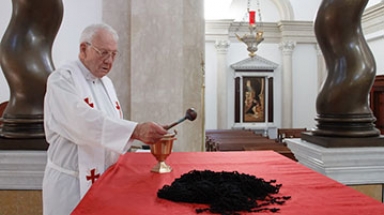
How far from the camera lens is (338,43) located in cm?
261

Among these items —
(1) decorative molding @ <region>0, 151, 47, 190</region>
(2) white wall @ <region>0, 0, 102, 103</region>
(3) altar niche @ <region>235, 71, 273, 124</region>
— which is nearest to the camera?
(1) decorative molding @ <region>0, 151, 47, 190</region>

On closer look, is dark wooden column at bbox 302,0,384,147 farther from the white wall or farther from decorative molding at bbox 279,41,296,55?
decorative molding at bbox 279,41,296,55

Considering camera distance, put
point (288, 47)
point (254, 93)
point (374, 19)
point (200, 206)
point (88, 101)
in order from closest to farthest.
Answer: point (200, 206), point (88, 101), point (374, 19), point (288, 47), point (254, 93)

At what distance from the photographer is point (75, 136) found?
1.70m

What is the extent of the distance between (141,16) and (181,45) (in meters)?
0.54

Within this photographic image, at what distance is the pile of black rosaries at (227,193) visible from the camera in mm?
1179

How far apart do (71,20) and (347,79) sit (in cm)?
323

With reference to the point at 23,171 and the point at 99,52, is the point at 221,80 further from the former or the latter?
the point at 99,52

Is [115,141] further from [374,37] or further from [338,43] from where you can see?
[374,37]

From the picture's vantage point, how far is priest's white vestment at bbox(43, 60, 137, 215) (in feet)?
5.44

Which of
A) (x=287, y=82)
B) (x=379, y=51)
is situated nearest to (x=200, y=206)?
(x=379, y=51)

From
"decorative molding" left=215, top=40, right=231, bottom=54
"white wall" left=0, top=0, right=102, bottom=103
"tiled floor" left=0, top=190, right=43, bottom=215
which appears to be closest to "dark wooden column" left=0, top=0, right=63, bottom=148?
"tiled floor" left=0, top=190, right=43, bottom=215

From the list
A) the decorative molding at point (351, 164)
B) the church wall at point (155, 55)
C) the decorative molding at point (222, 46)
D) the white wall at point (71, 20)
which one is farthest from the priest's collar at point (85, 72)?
the decorative molding at point (222, 46)

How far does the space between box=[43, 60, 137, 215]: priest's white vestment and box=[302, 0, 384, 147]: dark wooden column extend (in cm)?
151
